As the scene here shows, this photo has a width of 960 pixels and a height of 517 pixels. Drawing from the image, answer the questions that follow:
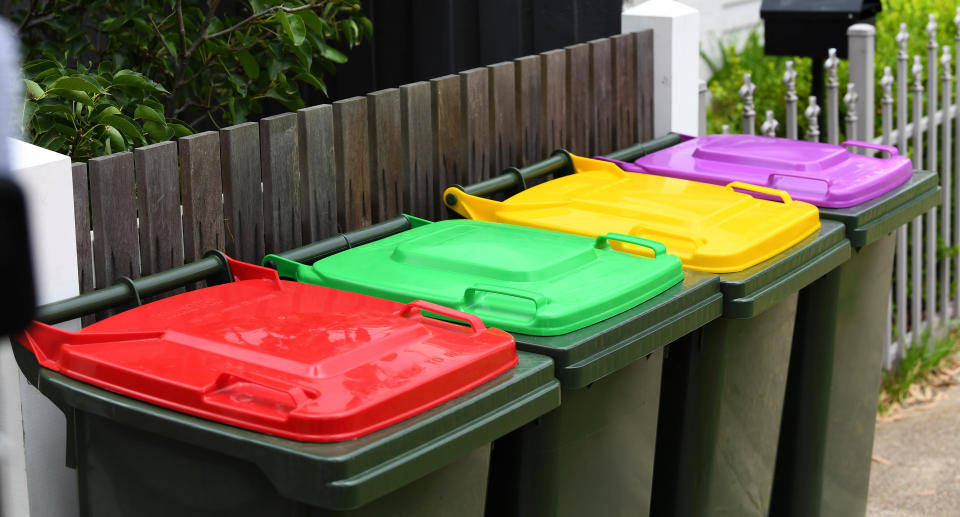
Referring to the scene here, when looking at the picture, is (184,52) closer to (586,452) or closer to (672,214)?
(672,214)

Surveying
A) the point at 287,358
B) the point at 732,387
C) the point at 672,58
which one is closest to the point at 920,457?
the point at 672,58

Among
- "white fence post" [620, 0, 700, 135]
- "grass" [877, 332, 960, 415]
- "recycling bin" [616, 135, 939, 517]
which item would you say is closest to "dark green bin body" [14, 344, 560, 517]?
"recycling bin" [616, 135, 939, 517]

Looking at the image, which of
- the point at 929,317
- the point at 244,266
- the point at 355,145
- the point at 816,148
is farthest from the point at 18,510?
the point at 929,317

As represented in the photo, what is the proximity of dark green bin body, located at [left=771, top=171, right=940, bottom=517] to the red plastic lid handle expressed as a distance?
138 cm

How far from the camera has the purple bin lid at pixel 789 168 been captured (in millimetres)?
3443

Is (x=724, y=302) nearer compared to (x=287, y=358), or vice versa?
(x=287, y=358)

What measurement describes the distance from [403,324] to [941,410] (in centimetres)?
393

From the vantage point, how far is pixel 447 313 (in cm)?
239

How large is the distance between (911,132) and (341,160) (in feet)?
11.4

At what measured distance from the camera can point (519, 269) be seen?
2645 millimetres

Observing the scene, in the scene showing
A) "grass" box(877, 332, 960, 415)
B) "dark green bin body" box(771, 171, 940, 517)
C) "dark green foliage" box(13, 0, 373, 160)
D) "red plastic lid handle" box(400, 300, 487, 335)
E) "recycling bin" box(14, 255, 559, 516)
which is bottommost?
"grass" box(877, 332, 960, 415)

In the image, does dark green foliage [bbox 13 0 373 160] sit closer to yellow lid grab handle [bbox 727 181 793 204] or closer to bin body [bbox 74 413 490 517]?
bin body [bbox 74 413 490 517]

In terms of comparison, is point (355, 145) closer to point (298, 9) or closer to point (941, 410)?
point (298, 9)

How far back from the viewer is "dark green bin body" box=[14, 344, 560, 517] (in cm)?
192
